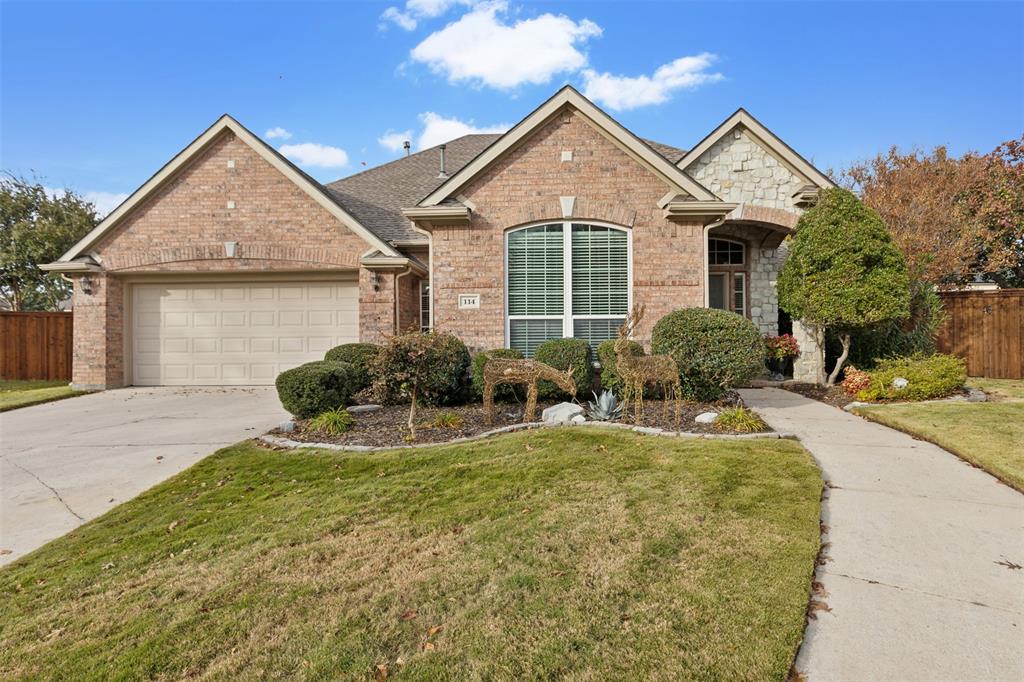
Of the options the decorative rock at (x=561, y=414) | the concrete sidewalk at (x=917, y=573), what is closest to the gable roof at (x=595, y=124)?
the decorative rock at (x=561, y=414)

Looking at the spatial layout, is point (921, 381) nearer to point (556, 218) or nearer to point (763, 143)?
point (763, 143)

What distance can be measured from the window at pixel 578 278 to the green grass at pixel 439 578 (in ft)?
14.2

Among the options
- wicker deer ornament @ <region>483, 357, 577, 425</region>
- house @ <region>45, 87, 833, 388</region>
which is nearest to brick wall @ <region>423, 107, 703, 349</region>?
house @ <region>45, 87, 833, 388</region>

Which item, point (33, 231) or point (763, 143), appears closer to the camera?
point (763, 143)

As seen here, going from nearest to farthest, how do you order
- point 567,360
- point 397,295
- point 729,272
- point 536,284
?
point 567,360
point 536,284
point 397,295
point 729,272

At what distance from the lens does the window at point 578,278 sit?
9008mm

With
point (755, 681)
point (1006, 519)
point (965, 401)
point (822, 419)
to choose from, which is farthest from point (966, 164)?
point (755, 681)

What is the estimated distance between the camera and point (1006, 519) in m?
3.73

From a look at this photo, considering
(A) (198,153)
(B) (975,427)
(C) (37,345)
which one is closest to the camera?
(B) (975,427)

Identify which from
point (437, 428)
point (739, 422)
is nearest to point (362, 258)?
point (437, 428)

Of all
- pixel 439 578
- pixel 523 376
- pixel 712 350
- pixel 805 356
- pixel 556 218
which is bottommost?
pixel 439 578

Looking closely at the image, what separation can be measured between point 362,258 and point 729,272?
8.99 meters

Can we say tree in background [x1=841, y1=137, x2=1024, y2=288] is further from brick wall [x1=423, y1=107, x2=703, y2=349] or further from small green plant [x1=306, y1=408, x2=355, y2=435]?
small green plant [x1=306, y1=408, x2=355, y2=435]

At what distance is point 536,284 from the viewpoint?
9.09 meters
